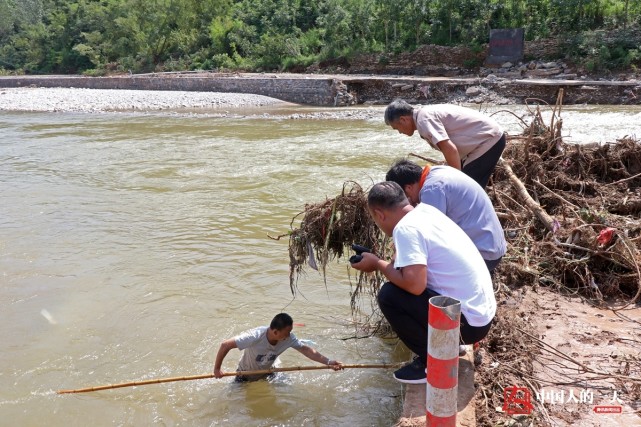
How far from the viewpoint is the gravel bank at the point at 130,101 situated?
82.6 feet

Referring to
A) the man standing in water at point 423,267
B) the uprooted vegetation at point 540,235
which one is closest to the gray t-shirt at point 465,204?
the man standing in water at point 423,267

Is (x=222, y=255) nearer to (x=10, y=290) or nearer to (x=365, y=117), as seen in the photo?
(x=10, y=290)

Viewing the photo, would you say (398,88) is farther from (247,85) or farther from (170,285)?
(170,285)

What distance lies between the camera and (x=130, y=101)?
1041 inches

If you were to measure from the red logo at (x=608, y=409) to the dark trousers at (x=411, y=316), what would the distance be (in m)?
0.67

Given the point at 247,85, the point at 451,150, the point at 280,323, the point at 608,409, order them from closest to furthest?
the point at 608,409 → the point at 280,323 → the point at 451,150 → the point at 247,85

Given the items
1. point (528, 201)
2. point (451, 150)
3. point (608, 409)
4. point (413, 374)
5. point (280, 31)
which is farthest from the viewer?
point (280, 31)

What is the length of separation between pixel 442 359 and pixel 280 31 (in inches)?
1393

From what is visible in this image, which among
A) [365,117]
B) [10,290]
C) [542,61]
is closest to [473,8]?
[542,61]

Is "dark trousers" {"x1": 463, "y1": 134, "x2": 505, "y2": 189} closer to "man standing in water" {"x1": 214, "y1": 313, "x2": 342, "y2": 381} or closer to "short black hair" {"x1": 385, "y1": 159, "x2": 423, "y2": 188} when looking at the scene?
"short black hair" {"x1": 385, "y1": 159, "x2": 423, "y2": 188}

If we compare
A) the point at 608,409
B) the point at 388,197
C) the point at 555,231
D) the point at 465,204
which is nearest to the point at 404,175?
the point at 465,204

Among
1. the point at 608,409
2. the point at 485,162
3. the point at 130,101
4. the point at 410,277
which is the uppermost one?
the point at 485,162

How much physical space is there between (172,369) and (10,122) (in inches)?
816

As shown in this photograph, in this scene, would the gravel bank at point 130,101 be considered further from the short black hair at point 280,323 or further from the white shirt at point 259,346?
the short black hair at point 280,323
